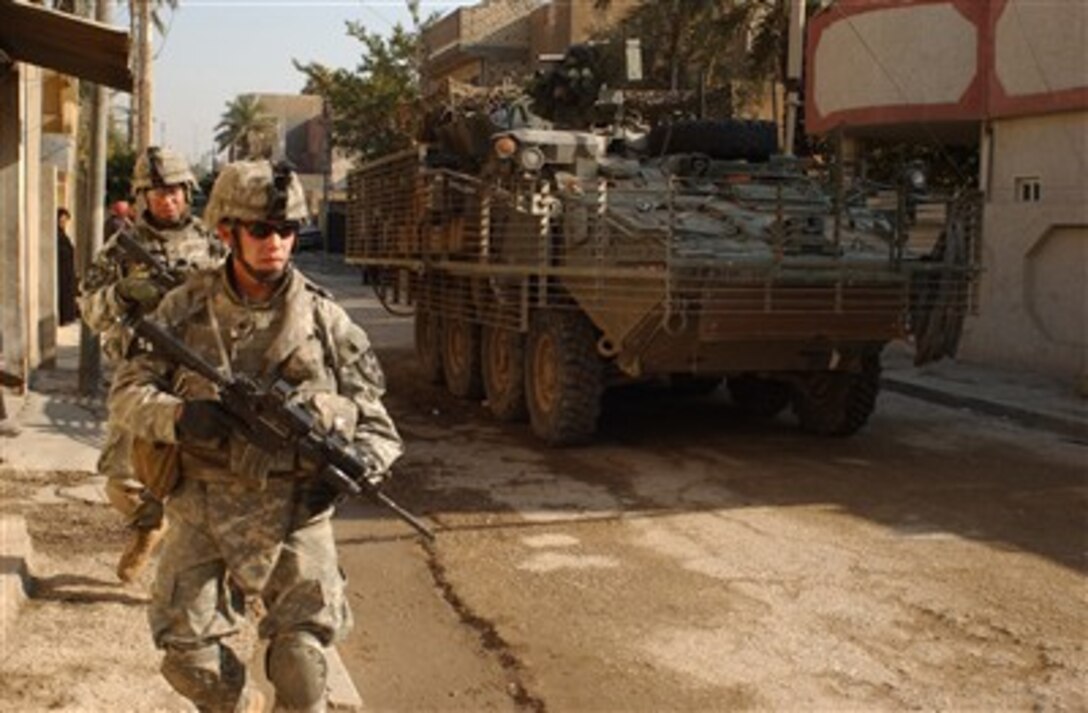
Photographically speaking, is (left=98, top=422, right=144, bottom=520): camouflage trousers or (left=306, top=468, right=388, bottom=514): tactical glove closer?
(left=306, top=468, right=388, bottom=514): tactical glove

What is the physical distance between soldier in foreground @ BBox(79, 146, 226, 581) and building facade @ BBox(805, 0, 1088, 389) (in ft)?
28.4

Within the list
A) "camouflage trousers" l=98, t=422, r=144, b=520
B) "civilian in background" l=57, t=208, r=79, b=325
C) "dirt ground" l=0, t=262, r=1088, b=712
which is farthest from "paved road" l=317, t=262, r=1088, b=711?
"civilian in background" l=57, t=208, r=79, b=325

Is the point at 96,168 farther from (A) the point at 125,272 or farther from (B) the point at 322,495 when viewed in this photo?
(B) the point at 322,495

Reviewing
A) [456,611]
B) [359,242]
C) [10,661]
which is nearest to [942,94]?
[359,242]

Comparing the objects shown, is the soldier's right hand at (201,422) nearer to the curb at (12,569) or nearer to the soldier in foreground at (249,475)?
the soldier in foreground at (249,475)

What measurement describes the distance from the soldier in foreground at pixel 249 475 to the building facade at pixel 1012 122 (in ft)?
31.9

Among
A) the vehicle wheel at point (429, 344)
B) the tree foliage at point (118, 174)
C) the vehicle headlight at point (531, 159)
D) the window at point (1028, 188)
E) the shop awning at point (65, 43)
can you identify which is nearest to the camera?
the shop awning at point (65, 43)

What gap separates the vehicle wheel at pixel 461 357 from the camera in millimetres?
11023

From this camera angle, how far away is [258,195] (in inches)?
128

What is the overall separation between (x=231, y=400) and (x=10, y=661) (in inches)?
69.1

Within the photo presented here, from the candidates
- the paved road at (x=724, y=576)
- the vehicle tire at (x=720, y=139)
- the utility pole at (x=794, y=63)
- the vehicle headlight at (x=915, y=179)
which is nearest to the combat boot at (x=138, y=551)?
the paved road at (x=724, y=576)

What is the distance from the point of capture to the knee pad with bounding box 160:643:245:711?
324 cm

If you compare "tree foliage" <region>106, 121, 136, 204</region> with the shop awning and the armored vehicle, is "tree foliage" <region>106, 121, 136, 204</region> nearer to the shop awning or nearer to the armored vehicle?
the armored vehicle

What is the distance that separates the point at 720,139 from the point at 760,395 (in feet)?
6.78
